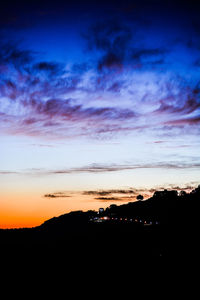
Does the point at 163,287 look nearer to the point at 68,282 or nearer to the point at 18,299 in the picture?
the point at 68,282

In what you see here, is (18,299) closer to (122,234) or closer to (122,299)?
(122,299)

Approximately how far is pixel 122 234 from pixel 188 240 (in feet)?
99.6

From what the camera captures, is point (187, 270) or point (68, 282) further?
point (68, 282)

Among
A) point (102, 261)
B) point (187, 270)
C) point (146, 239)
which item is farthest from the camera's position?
point (146, 239)

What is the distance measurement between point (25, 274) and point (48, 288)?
2084 centimetres

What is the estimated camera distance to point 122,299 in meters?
33.1

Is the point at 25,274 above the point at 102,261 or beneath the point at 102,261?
beneath

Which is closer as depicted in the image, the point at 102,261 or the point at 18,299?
the point at 18,299

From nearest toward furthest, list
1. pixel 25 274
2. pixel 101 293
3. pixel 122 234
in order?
pixel 101 293, pixel 25 274, pixel 122 234

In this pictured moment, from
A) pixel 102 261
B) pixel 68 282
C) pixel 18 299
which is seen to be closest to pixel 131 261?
pixel 102 261

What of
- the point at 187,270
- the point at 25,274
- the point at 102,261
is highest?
the point at 187,270

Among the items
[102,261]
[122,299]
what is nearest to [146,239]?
[102,261]

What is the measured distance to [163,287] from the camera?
32.0m

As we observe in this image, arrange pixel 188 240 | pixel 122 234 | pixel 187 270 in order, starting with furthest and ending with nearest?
pixel 122 234 → pixel 188 240 → pixel 187 270
